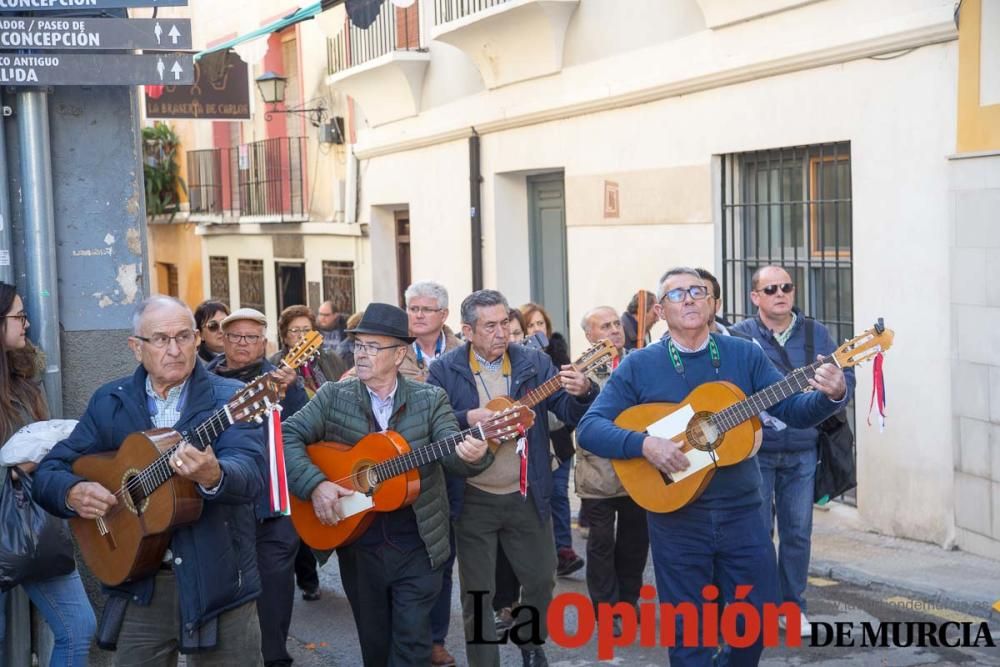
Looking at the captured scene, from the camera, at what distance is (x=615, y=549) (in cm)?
750

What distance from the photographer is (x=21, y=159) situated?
262 inches

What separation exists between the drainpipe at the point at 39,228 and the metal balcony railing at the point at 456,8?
7783mm

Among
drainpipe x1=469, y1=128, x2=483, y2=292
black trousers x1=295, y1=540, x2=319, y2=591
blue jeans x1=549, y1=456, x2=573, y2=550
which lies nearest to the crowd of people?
blue jeans x1=549, y1=456, x2=573, y2=550

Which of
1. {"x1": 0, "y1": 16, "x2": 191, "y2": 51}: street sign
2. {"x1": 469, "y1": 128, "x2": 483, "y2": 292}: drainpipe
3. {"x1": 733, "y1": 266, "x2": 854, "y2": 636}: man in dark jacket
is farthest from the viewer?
{"x1": 469, "y1": 128, "x2": 483, "y2": 292}: drainpipe

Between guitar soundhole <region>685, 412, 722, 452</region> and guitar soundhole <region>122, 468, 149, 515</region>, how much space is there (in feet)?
7.19

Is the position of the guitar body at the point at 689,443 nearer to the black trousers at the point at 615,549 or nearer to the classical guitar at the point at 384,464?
the classical guitar at the point at 384,464

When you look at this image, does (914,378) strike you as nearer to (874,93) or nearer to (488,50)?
(874,93)

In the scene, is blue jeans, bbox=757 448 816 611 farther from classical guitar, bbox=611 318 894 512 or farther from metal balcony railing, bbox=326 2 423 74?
metal balcony railing, bbox=326 2 423 74

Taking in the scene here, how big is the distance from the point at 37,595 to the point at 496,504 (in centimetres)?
206

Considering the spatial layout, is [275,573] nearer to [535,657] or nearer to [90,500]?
[535,657]

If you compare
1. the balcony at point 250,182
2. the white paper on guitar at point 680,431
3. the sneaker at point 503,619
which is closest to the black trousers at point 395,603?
the white paper on guitar at point 680,431

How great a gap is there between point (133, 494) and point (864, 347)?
9.45 feet

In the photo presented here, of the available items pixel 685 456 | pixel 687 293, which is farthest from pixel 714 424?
pixel 687 293

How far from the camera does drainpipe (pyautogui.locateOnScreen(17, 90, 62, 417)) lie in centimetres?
661
